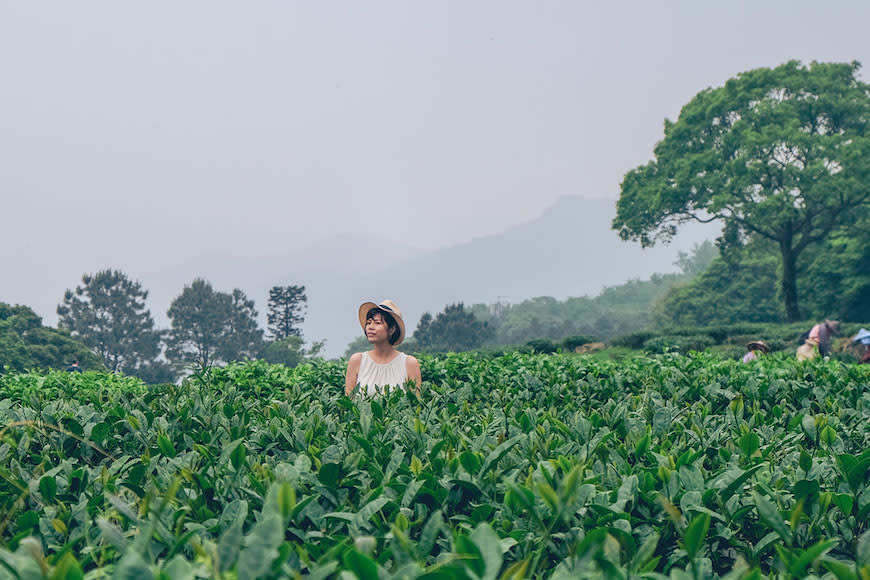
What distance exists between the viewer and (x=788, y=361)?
7043 millimetres

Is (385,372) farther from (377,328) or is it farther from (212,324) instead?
(212,324)

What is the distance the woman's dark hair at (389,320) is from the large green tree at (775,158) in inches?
1184

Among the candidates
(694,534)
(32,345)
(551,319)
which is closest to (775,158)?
(694,534)

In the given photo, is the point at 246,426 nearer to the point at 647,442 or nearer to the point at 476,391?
the point at 647,442

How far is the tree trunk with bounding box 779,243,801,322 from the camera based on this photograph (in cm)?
3353

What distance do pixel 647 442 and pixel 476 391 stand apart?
8.96 feet

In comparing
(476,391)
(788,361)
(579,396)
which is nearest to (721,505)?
(579,396)

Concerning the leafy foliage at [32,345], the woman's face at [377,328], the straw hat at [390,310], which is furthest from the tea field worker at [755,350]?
the leafy foliage at [32,345]

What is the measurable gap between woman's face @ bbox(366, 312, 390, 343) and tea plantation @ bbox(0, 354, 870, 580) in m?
2.53

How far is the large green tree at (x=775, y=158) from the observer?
32.1 metres

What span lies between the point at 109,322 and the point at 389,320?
6526 cm

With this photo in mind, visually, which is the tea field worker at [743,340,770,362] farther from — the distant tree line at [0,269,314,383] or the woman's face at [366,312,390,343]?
the distant tree line at [0,269,314,383]

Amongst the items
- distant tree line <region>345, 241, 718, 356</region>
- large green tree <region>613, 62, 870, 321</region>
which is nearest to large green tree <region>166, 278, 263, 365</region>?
distant tree line <region>345, 241, 718, 356</region>

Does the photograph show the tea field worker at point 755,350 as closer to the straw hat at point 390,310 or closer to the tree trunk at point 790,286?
the straw hat at point 390,310
